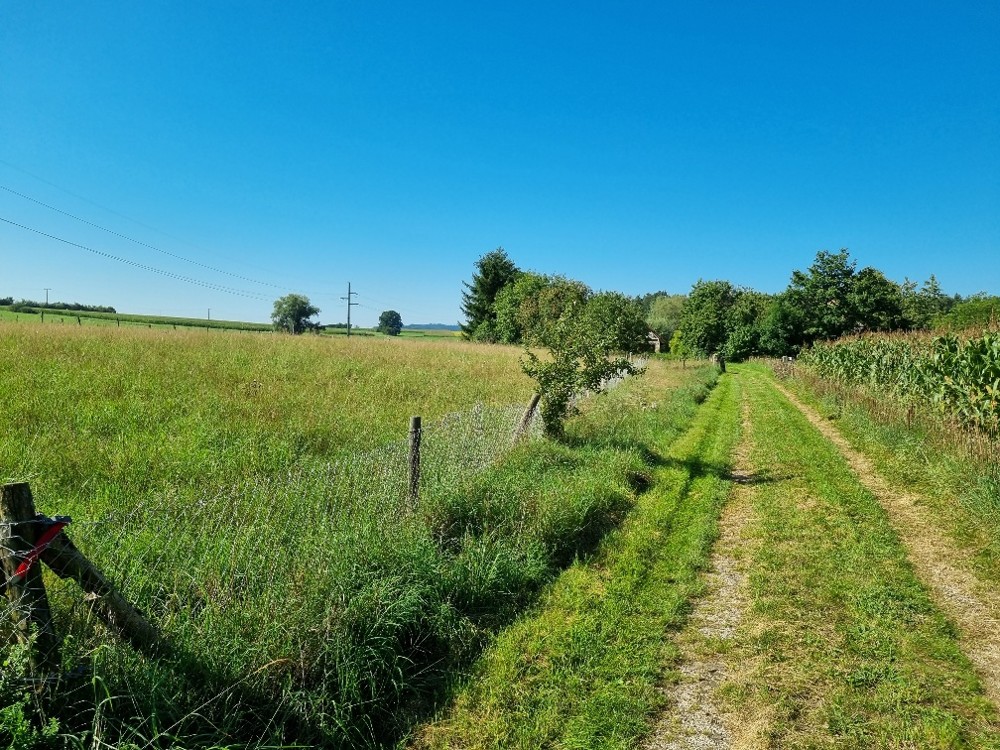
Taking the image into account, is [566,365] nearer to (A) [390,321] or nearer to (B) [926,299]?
(B) [926,299]

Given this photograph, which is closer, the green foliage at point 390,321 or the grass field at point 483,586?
the grass field at point 483,586

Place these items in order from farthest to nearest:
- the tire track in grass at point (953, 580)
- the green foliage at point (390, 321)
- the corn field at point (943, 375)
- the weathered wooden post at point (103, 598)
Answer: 1. the green foliage at point (390, 321)
2. the corn field at point (943, 375)
3. the tire track in grass at point (953, 580)
4. the weathered wooden post at point (103, 598)

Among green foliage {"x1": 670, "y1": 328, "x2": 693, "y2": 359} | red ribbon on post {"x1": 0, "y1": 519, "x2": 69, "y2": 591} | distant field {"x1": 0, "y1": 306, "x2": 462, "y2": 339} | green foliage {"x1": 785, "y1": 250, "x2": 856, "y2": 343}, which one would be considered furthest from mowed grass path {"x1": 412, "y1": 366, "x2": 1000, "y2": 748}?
green foliage {"x1": 785, "y1": 250, "x2": 856, "y2": 343}

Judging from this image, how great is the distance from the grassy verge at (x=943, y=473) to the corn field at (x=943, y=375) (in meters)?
0.73

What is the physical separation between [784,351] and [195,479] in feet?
204

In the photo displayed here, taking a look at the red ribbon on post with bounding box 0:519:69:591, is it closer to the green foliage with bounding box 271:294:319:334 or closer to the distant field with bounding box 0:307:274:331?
the distant field with bounding box 0:307:274:331

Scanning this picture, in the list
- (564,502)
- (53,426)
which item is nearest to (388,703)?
(564,502)

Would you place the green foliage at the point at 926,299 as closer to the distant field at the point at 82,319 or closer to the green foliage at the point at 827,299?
the green foliage at the point at 827,299

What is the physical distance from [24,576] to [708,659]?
454 centimetres

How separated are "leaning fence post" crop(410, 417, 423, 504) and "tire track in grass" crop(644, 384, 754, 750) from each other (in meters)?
3.06

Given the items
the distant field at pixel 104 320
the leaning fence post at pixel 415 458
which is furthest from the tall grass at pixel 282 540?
the distant field at pixel 104 320

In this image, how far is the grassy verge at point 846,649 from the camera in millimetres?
3375

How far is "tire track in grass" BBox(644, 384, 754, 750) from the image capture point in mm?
3309

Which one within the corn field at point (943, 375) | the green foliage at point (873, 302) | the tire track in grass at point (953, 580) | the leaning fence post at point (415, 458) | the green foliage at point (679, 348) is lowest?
the tire track in grass at point (953, 580)
